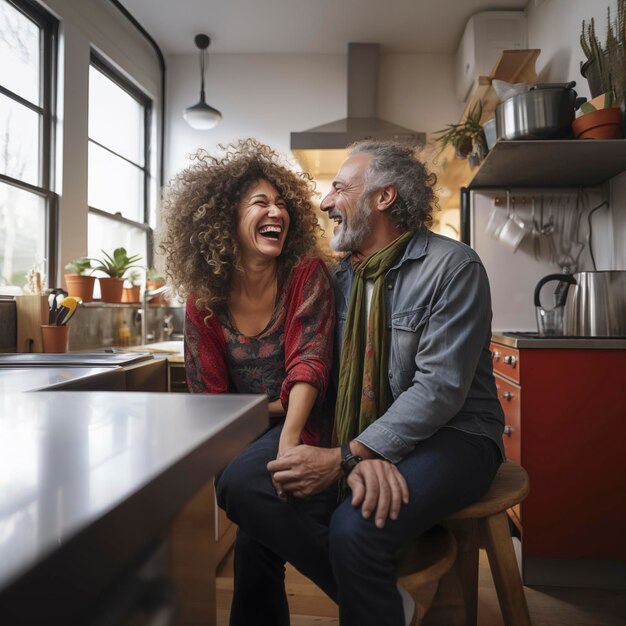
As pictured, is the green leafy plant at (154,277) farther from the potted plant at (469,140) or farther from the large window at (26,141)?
the potted plant at (469,140)

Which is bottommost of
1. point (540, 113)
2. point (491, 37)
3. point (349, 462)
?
point (349, 462)

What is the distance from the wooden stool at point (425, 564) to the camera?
1.06 meters

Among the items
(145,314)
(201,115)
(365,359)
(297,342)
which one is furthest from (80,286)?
(365,359)

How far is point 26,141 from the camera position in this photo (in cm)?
296

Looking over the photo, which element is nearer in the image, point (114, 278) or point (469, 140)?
point (469, 140)

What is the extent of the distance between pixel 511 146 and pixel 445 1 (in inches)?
84.3

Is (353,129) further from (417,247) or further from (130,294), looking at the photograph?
(417,247)

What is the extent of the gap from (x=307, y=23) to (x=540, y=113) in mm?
2502

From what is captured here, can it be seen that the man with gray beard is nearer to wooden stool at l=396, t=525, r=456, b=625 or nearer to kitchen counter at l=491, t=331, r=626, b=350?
wooden stool at l=396, t=525, r=456, b=625

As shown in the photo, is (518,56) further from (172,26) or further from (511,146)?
(172,26)

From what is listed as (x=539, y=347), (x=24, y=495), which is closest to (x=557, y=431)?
(x=539, y=347)

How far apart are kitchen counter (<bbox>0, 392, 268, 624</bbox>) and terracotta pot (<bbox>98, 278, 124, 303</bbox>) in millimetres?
2723

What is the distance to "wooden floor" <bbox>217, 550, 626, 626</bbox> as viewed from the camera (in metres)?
1.71

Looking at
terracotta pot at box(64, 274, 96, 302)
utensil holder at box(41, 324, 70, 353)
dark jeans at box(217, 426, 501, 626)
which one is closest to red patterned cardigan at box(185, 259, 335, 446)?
dark jeans at box(217, 426, 501, 626)
